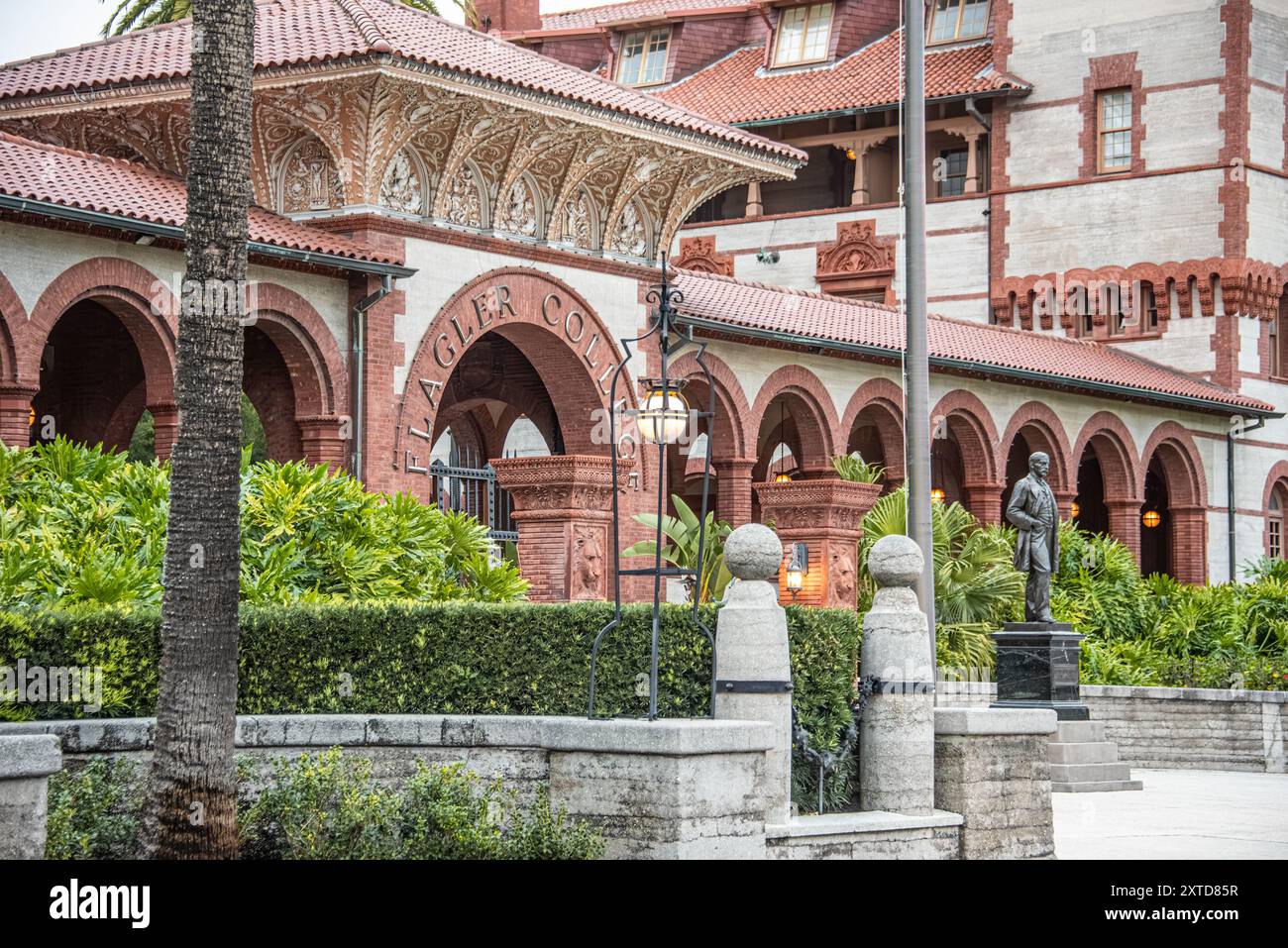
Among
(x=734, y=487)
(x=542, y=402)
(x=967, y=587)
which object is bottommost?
(x=967, y=587)

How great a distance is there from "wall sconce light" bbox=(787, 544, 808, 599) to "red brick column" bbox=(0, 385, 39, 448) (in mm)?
8482

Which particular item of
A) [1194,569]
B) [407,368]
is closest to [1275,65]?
[1194,569]

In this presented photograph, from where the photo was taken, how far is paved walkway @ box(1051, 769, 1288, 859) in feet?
45.1

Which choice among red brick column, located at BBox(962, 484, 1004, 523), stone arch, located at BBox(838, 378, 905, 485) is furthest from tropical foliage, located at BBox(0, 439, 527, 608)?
red brick column, located at BBox(962, 484, 1004, 523)

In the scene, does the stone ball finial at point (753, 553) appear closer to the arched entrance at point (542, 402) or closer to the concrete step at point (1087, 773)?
the arched entrance at point (542, 402)

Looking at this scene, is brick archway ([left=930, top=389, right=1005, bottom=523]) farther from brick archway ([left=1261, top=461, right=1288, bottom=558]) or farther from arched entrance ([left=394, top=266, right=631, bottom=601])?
brick archway ([left=1261, top=461, right=1288, bottom=558])

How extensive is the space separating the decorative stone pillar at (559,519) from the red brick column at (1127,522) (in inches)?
836

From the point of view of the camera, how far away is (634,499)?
85.9 ft

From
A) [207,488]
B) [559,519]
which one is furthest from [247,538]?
[207,488]

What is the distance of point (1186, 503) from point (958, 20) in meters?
12.6

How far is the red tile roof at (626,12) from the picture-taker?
155ft

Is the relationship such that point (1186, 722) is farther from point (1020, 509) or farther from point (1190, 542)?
point (1190, 542)

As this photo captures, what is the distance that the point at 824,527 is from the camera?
22.4 meters
